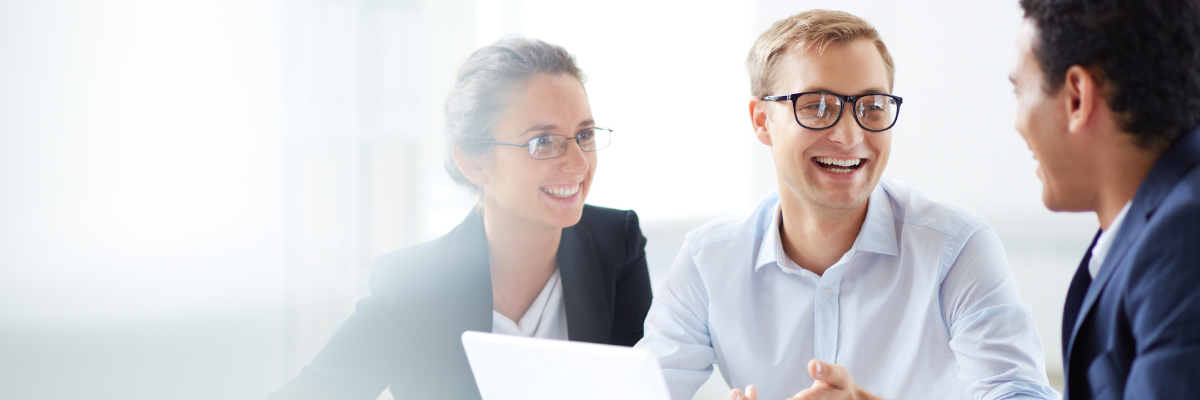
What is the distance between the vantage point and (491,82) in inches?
67.1

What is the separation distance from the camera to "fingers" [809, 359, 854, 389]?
1125 mm

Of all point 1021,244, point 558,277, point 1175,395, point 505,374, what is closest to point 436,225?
point 558,277

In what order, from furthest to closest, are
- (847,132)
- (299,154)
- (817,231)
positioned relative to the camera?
(299,154) → (817,231) → (847,132)

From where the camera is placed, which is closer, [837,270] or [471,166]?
[837,270]

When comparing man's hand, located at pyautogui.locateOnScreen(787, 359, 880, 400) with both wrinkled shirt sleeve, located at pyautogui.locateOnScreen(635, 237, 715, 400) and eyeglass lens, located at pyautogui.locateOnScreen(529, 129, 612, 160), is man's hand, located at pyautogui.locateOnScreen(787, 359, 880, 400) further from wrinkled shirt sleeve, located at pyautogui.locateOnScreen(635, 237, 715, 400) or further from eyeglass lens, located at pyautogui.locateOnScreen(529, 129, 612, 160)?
eyeglass lens, located at pyautogui.locateOnScreen(529, 129, 612, 160)

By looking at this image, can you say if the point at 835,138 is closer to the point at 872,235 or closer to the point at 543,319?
the point at 872,235

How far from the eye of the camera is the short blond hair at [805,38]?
5.10 feet

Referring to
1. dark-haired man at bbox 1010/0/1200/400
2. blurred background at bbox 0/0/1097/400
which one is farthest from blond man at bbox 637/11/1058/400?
blurred background at bbox 0/0/1097/400

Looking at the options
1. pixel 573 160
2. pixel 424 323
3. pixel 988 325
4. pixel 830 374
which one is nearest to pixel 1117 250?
pixel 830 374

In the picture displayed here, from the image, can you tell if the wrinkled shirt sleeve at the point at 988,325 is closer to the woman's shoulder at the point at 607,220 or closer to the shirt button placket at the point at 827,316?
the shirt button placket at the point at 827,316

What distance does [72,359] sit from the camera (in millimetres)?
1355

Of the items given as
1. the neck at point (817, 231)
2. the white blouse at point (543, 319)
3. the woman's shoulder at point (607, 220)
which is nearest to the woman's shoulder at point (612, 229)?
the woman's shoulder at point (607, 220)

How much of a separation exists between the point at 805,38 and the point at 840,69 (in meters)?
0.10

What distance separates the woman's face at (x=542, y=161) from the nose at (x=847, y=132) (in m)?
0.54
